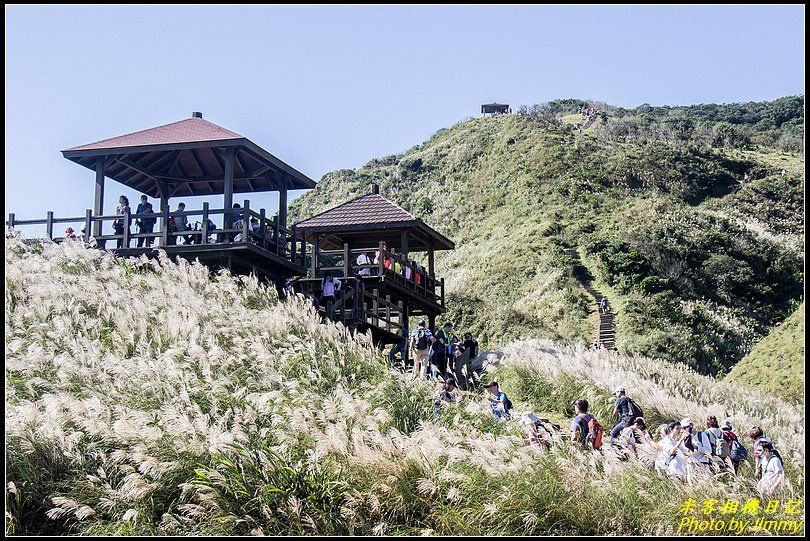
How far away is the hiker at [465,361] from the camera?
17484mm

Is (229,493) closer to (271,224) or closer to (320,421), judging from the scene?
(320,421)

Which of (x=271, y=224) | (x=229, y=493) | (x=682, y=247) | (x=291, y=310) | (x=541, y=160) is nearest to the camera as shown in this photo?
(x=229, y=493)

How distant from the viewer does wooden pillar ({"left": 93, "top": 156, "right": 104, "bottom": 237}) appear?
21641 mm

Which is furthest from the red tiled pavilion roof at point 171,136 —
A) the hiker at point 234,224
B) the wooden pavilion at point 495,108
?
the wooden pavilion at point 495,108

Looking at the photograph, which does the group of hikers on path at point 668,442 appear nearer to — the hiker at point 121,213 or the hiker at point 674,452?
the hiker at point 674,452

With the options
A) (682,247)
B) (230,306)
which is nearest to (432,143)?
(682,247)

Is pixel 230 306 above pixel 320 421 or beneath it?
above

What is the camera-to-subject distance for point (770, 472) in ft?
33.9

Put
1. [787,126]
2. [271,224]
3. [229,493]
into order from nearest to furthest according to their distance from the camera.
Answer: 1. [229,493]
2. [271,224]
3. [787,126]

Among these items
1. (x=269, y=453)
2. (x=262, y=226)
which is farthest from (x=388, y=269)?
(x=269, y=453)

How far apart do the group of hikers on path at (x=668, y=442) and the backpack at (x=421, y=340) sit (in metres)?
3.56

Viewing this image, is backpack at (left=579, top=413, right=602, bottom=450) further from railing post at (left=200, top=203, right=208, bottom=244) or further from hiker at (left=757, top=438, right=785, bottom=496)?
railing post at (left=200, top=203, right=208, bottom=244)

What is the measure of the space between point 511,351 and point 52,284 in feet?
28.1

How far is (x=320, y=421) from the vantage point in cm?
1063
